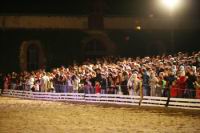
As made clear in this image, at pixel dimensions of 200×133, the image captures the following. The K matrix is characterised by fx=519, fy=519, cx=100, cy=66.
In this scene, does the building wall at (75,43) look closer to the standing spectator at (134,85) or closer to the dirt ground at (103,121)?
the standing spectator at (134,85)

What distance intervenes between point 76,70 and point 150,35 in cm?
1828

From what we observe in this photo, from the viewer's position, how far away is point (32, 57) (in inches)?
1884

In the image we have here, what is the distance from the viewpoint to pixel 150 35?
157 ft

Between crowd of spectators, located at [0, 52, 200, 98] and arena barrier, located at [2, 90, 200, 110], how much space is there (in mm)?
245

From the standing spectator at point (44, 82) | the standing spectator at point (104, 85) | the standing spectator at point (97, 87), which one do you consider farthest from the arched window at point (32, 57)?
the standing spectator at point (104, 85)

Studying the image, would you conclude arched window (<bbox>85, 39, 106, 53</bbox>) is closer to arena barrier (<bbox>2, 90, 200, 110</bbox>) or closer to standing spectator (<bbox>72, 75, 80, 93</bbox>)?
arena barrier (<bbox>2, 90, 200, 110</bbox>)

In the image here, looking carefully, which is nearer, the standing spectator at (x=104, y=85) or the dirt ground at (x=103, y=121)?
the dirt ground at (x=103, y=121)

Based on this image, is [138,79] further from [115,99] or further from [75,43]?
[75,43]

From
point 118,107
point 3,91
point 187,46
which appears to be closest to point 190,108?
point 118,107

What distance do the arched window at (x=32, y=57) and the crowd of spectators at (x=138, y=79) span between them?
43.3 ft

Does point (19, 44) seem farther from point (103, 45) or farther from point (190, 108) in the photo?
point (190, 108)

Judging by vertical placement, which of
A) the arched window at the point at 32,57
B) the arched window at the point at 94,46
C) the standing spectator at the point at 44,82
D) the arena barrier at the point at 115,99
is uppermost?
the arched window at the point at 94,46

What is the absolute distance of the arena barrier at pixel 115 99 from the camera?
22797mm

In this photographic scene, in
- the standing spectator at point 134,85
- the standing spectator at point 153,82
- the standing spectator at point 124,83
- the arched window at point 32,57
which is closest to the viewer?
the standing spectator at point 153,82
